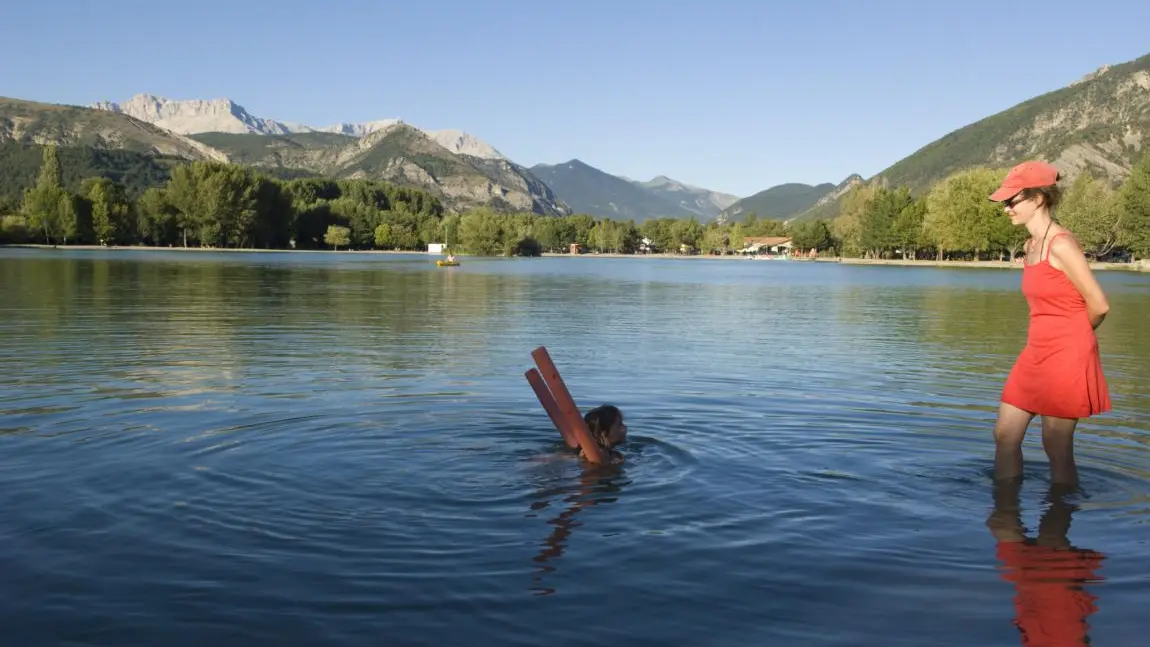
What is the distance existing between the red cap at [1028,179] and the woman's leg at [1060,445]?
2.08 metres

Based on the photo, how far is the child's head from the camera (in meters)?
10.8

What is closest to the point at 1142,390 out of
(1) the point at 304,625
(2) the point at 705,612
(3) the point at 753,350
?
(3) the point at 753,350

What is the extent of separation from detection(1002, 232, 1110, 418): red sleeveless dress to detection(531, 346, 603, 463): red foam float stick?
440 cm

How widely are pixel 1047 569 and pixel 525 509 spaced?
178 inches

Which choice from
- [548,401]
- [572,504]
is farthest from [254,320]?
[572,504]

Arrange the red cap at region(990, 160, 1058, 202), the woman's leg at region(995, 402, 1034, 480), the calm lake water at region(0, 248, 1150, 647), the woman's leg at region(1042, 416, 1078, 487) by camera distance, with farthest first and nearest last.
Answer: the woman's leg at region(995, 402, 1034, 480), the woman's leg at region(1042, 416, 1078, 487), the red cap at region(990, 160, 1058, 202), the calm lake water at region(0, 248, 1150, 647)

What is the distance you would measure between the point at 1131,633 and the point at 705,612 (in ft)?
9.08

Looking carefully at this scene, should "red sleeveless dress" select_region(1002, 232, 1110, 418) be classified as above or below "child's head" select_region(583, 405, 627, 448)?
above

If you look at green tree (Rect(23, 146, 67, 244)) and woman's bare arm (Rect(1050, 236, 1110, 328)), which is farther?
green tree (Rect(23, 146, 67, 244))

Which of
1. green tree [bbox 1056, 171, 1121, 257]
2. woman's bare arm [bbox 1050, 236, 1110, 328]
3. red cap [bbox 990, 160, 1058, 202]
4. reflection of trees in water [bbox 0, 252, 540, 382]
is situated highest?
green tree [bbox 1056, 171, 1121, 257]

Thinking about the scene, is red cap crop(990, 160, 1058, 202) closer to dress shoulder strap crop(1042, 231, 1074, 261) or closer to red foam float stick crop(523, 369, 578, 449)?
dress shoulder strap crop(1042, 231, 1074, 261)

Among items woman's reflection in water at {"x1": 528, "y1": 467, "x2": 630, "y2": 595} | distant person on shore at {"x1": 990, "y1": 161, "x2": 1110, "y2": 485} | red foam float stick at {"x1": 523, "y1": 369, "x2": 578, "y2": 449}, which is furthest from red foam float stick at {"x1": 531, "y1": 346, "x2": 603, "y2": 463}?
distant person on shore at {"x1": 990, "y1": 161, "x2": 1110, "y2": 485}

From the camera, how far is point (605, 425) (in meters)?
10.8

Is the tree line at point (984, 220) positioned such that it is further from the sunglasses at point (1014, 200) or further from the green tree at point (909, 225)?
the sunglasses at point (1014, 200)
